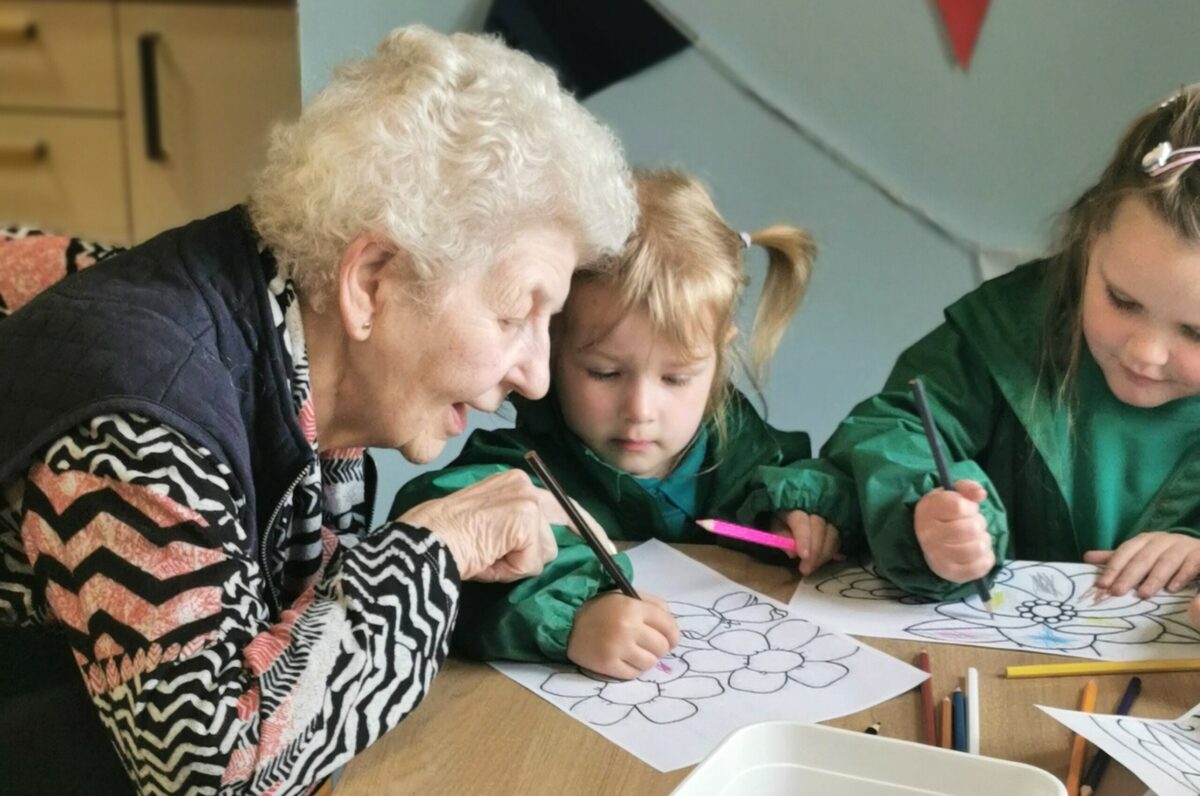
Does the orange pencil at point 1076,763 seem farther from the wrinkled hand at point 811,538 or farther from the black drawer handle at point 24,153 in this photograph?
the black drawer handle at point 24,153

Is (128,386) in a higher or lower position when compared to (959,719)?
higher

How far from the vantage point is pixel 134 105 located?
10.0 ft

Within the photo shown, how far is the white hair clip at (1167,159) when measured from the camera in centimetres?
115

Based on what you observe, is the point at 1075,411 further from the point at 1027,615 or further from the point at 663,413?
the point at 663,413

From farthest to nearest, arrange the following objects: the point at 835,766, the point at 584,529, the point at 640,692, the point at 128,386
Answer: the point at 584,529 → the point at 640,692 → the point at 128,386 → the point at 835,766

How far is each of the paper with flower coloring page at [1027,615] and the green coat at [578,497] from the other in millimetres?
113

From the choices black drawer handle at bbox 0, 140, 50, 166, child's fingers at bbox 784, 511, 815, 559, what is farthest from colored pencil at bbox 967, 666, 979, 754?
black drawer handle at bbox 0, 140, 50, 166

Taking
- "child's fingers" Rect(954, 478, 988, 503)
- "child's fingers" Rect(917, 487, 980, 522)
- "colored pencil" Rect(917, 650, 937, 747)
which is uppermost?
"child's fingers" Rect(954, 478, 988, 503)

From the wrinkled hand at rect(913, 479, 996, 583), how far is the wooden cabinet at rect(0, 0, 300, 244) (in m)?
2.16

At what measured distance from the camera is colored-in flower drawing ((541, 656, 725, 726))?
0.92 metres

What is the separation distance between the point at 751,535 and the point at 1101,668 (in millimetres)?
350

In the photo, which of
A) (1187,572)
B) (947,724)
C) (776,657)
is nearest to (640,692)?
(776,657)

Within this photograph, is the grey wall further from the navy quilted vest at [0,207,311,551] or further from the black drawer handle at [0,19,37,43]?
the black drawer handle at [0,19,37,43]

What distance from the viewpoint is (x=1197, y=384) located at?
1206 millimetres
